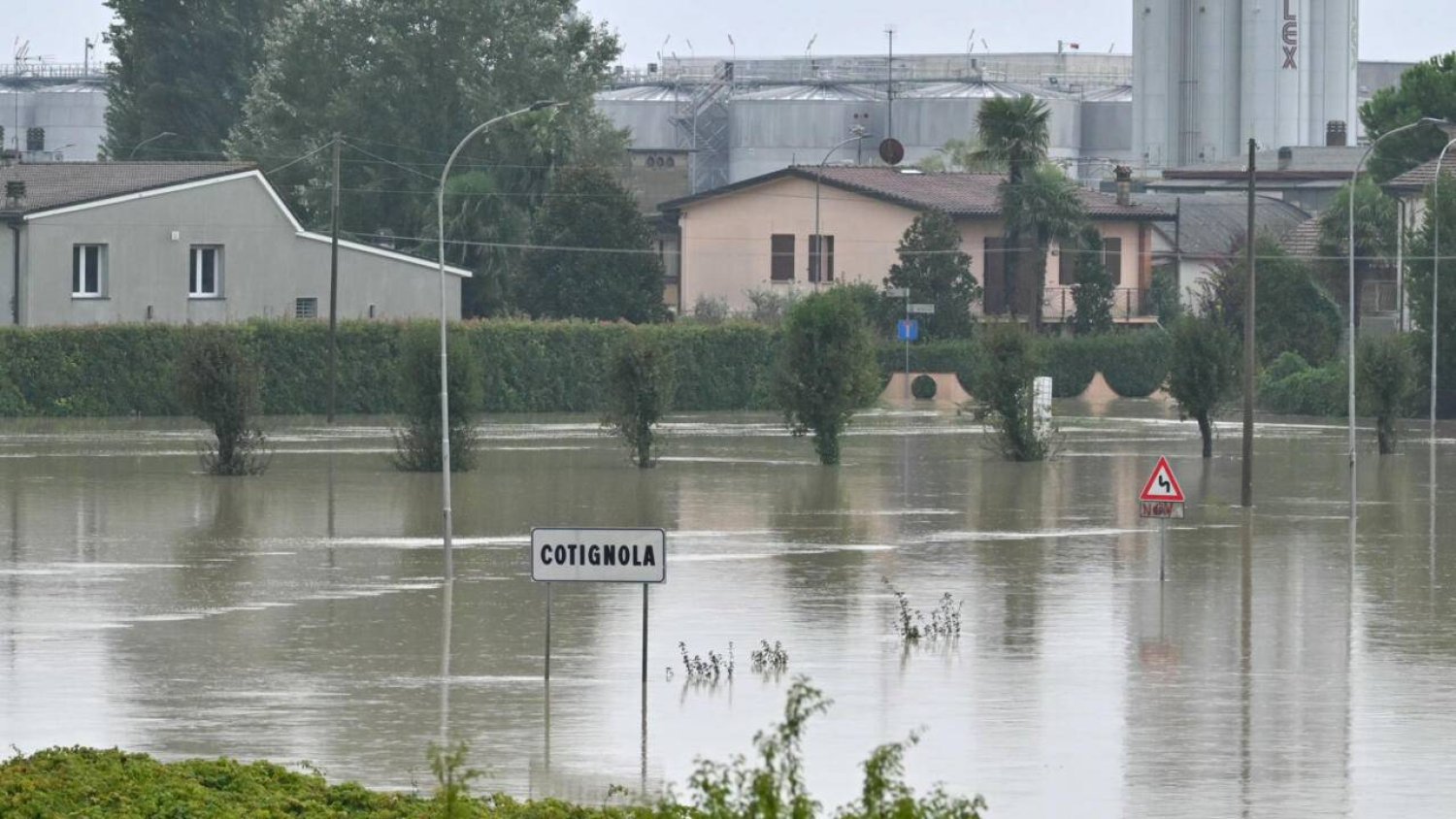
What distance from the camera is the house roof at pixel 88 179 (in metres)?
63.8

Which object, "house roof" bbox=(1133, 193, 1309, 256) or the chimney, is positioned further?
"house roof" bbox=(1133, 193, 1309, 256)

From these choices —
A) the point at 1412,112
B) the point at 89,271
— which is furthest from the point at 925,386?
the point at 89,271

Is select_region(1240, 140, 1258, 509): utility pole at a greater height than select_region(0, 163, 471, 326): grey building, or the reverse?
select_region(0, 163, 471, 326): grey building

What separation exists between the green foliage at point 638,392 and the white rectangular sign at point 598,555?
91.3 ft

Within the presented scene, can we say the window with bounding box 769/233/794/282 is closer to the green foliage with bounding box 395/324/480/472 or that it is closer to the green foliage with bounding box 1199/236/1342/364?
the green foliage with bounding box 1199/236/1342/364

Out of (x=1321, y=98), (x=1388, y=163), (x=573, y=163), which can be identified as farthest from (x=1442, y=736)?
(x=1321, y=98)

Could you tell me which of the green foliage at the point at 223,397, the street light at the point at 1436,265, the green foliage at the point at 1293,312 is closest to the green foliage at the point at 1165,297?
the green foliage at the point at 1293,312

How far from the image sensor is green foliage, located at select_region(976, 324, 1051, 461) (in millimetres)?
48594

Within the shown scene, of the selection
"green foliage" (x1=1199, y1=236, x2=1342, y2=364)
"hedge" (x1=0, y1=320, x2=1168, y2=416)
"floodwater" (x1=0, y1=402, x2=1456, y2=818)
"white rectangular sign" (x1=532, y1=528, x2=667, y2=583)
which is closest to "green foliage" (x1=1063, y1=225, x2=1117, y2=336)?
"hedge" (x1=0, y1=320, x2=1168, y2=416)

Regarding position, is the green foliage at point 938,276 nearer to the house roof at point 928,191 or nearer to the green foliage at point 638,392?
the house roof at point 928,191

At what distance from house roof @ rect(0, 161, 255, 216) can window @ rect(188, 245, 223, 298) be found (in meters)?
2.07

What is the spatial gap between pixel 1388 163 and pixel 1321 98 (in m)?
23.6

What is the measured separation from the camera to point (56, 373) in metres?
60.6

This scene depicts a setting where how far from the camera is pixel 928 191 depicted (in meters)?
88.1
